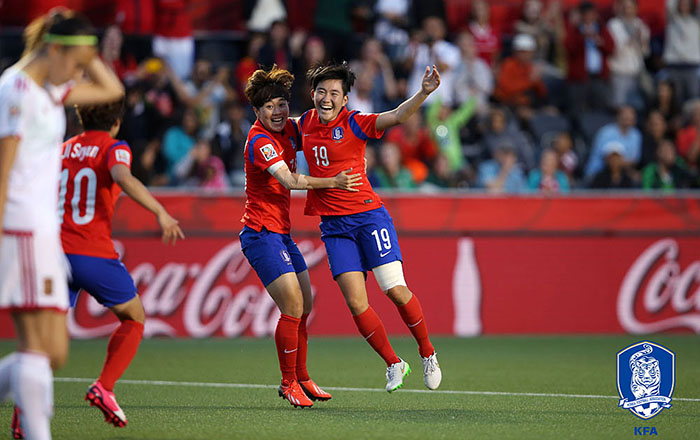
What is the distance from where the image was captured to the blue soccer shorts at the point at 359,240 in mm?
7391

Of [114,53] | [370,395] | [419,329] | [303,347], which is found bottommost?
[370,395]

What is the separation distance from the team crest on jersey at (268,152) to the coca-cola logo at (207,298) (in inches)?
198

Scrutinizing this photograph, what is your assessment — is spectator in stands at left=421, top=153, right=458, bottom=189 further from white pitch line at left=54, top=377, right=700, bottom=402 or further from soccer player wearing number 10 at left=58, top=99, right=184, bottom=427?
soccer player wearing number 10 at left=58, top=99, right=184, bottom=427

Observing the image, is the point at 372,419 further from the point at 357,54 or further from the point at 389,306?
the point at 357,54

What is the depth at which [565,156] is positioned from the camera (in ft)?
47.2

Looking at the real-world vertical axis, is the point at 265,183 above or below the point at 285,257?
above

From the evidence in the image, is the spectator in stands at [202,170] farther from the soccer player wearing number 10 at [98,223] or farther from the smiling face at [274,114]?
the soccer player wearing number 10 at [98,223]

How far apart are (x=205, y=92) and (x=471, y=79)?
4.01 metres

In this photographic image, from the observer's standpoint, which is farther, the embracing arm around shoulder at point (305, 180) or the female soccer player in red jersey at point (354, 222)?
the female soccer player in red jersey at point (354, 222)

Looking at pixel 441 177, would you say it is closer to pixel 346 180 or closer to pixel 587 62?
pixel 587 62

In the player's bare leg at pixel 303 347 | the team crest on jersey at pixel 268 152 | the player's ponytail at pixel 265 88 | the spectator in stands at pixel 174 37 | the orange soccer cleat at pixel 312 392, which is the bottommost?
the orange soccer cleat at pixel 312 392

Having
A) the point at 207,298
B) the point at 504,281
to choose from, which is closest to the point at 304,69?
the point at 207,298

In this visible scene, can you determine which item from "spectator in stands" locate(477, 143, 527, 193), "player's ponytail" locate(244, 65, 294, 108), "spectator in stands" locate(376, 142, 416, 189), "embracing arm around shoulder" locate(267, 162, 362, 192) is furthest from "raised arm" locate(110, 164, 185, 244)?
"spectator in stands" locate(477, 143, 527, 193)

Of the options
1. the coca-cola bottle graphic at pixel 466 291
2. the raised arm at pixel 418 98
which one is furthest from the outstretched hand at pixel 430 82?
the coca-cola bottle graphic at pixel 466 291
